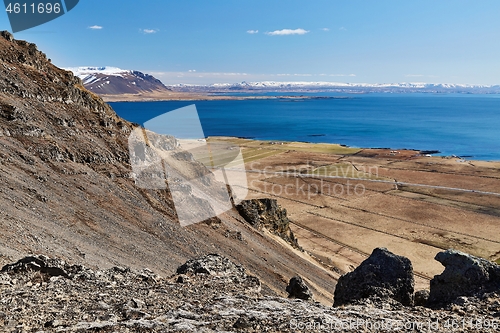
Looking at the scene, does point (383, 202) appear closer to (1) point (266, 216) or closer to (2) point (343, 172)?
(2) point (343, 172)

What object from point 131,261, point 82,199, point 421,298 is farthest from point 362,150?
point 421,298

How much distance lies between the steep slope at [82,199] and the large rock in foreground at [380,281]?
801 centimetres

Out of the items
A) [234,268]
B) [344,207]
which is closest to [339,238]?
[344,207]

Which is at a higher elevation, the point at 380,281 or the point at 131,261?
the point at 380,281

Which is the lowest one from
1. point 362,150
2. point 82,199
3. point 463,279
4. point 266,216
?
point 362,150

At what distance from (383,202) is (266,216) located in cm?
3306

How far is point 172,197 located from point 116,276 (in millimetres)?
18386

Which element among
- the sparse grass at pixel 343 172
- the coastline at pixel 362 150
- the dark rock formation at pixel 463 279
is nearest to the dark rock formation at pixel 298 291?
the dark rock formation at pixel 463 279

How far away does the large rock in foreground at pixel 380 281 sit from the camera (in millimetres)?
11805

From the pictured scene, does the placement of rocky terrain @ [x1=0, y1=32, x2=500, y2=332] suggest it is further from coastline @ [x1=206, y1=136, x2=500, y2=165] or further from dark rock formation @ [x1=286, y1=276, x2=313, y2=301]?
coastline @ [x1=206, y1=136, x2=500, y2=165]

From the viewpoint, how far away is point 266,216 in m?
37.2

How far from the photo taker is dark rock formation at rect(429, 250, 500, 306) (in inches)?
439

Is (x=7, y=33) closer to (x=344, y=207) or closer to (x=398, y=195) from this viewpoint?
(x=344, y=207)

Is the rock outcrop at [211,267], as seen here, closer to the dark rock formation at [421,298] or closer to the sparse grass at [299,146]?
the dark rock formation at [421,298]
